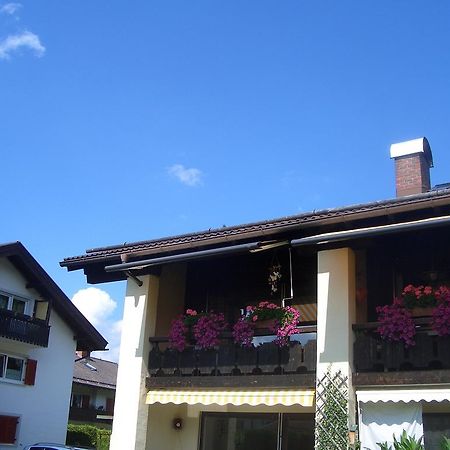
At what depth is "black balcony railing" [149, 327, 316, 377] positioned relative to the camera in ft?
42.1

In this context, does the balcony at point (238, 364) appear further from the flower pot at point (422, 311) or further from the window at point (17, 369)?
the window at point (17, 369)

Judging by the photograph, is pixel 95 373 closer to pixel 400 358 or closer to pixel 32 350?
pixel 32 350

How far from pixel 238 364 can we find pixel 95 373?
3644 centimetres

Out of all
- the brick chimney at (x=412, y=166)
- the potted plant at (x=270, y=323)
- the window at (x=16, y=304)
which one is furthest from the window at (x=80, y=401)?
the potted plant at (x=270, y=323)

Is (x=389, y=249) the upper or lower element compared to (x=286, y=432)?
upper

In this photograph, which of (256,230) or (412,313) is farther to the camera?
(256,230)

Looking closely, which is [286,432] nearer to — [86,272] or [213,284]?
[213,284]

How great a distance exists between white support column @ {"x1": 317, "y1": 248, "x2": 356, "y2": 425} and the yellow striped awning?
65cm

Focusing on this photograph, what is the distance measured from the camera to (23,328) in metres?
26.5

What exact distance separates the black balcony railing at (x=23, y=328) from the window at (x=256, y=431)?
41.3 feet

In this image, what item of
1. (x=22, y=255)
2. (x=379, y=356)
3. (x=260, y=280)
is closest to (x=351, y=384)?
(x=379, y=356)

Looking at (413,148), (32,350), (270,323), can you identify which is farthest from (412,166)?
(32,350)

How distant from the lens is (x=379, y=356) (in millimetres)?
11992

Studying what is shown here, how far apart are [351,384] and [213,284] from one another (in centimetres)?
509
